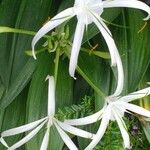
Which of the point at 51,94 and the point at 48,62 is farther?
the point at 48,62

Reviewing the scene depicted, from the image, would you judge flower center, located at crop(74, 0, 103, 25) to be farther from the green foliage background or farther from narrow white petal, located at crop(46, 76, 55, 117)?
the green foliage background

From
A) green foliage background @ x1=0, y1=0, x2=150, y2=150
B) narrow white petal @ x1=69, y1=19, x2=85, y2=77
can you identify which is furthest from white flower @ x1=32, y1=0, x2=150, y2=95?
green foliage background @ x1=0, y1=0, x2=150, y2=150

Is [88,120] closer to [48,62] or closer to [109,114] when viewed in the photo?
[109,114]

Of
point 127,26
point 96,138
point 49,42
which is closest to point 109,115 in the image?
point 96,138

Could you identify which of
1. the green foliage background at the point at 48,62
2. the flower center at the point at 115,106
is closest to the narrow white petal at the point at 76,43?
the flower center at the point at 115,106

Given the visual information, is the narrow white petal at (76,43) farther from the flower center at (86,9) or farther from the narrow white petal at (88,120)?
the narrow white petal at (88,120)

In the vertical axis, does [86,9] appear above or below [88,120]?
above

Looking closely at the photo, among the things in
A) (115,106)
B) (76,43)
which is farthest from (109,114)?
(76,43)

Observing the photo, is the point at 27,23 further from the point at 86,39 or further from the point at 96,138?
the point at 96,138
